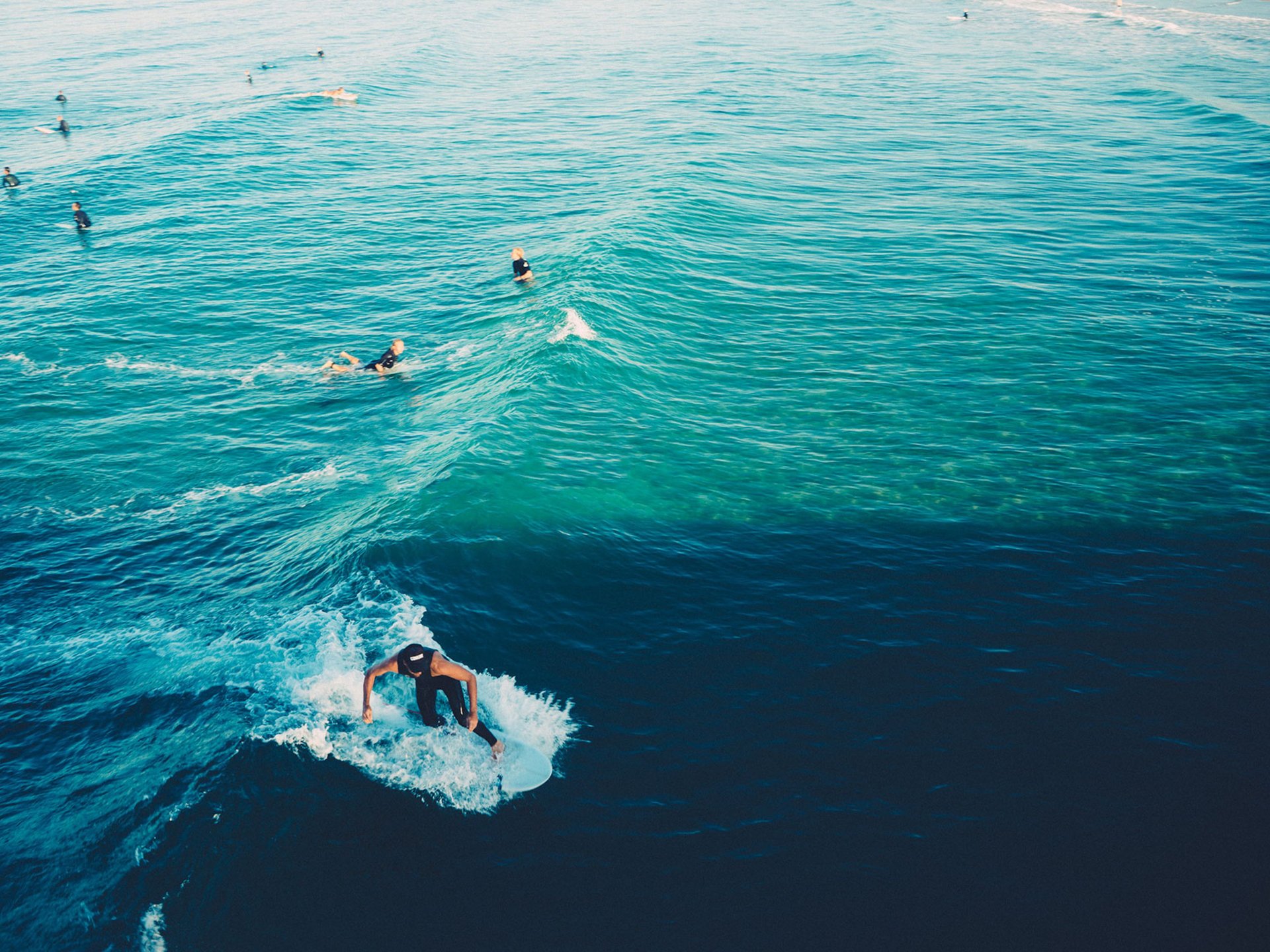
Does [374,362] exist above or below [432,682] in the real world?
above

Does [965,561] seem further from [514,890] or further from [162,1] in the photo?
[162,1]

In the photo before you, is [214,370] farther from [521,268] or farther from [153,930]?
[153,930]

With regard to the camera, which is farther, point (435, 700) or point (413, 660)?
point (435, 700)

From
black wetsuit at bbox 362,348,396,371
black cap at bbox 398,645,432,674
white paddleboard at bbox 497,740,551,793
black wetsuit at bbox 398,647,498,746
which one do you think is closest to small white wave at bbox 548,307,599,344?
black wetsuit at bbox 362,348,396,371

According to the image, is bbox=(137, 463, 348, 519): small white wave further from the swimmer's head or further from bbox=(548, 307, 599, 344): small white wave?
the swimmer's head

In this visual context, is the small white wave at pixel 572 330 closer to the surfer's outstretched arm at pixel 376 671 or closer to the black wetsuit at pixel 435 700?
the black wetsuit at pixel 435 700

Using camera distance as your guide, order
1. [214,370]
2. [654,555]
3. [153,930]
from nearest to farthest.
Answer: [153,930] < [654,555] < [214,370]

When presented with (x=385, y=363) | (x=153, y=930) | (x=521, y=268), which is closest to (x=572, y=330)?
(x=521, y=268)

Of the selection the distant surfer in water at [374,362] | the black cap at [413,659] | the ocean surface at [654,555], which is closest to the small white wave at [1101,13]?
the ocean surface at [654,555]
